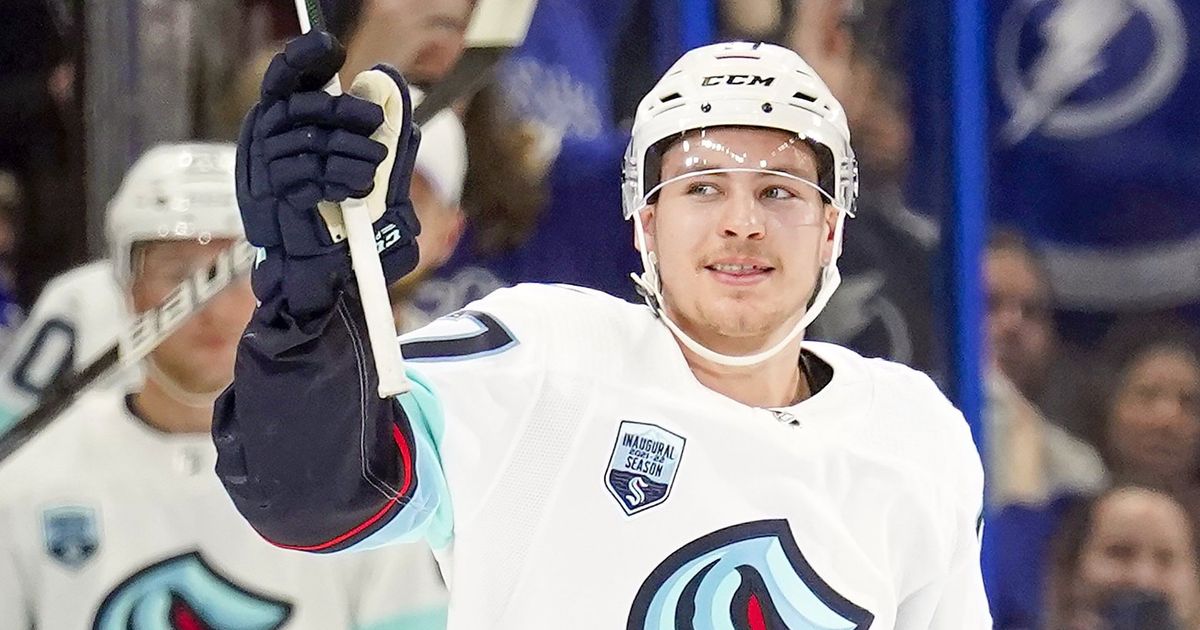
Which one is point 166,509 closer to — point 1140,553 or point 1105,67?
point 1140,553

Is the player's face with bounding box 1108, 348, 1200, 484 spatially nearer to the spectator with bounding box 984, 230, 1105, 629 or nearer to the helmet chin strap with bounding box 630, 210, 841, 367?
the spectator with bounding box 984, 230, 1105, 629

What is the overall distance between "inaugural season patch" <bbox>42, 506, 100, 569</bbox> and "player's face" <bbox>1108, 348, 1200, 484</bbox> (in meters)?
2.01

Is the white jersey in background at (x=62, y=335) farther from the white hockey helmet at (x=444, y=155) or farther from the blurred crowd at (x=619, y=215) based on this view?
the white hockey helmet at (x=444, y=155)

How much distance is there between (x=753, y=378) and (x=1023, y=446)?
1470 millimetres

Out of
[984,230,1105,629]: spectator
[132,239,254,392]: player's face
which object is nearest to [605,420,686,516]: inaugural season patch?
[132,239,254,392]: player's face

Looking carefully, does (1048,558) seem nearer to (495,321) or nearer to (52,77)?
(495,321)

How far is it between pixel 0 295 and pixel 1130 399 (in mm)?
2212

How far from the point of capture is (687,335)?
1.78 metres

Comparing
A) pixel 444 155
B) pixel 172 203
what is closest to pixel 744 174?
pixel 444 155

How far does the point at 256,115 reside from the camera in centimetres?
125

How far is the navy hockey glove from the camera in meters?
1.21

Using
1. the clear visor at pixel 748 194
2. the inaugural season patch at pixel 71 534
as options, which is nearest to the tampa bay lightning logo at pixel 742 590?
the clear visor at pixel 748 194

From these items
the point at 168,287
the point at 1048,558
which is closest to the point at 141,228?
the point at 168,287

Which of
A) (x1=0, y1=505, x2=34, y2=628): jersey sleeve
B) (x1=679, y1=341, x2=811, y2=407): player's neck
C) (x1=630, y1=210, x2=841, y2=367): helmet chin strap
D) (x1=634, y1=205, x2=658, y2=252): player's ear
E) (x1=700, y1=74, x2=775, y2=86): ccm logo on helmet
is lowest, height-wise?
(x1=0, y1=505, x2=34, y2=628): jersey sleeve
